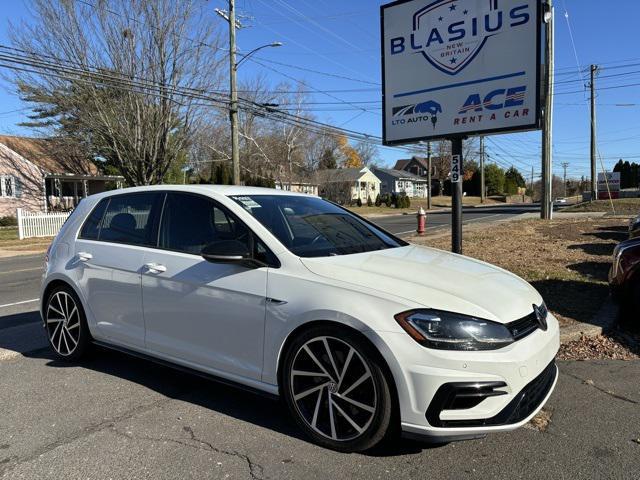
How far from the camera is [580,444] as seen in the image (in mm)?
3426

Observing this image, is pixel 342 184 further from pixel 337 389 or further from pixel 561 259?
pixel 337 389

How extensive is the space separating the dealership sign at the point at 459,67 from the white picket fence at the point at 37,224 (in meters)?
20.3

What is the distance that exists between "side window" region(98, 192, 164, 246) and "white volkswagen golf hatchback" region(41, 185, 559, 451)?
1 centimetres

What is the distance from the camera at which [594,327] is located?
5734 mm

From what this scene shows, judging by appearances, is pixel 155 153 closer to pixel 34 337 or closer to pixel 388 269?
pixel 34 337

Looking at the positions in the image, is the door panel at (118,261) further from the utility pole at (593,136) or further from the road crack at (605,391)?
the utility pole at (593,136)

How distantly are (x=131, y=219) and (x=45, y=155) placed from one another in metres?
37.9

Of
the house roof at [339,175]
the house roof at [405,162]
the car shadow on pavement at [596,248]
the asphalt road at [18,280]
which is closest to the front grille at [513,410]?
the asphalt road at [18,280]

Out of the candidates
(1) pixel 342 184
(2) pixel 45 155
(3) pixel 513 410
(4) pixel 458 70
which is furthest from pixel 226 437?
(1) pixel 342 184

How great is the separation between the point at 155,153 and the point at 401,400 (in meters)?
28.1

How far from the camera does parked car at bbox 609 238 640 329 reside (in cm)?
601

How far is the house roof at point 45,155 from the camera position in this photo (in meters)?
37.0

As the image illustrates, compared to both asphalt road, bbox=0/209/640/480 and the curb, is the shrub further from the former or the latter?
the curb

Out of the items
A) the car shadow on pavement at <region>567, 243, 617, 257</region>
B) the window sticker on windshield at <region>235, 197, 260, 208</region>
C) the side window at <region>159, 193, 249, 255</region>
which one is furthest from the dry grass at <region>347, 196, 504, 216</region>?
the window sticker on windshield at <region>235, 197, 260, 208</region>
